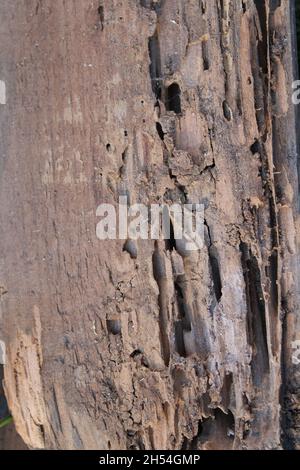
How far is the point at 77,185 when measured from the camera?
190 cm

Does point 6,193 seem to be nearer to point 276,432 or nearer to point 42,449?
point 42,449

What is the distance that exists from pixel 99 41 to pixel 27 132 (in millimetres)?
432

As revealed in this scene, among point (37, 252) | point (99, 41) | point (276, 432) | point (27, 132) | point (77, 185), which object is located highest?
point (99, 41)

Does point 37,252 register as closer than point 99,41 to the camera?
No

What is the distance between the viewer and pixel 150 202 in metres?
1.81

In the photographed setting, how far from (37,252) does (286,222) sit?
0.92 metres

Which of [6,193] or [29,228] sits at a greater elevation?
[6,193]

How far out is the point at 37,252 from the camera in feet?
6.49

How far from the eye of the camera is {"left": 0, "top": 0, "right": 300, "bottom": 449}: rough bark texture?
5.69ft

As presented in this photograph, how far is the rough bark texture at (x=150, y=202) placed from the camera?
5.69 ft

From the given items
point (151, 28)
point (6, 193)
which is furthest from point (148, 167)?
point (6, 193)
